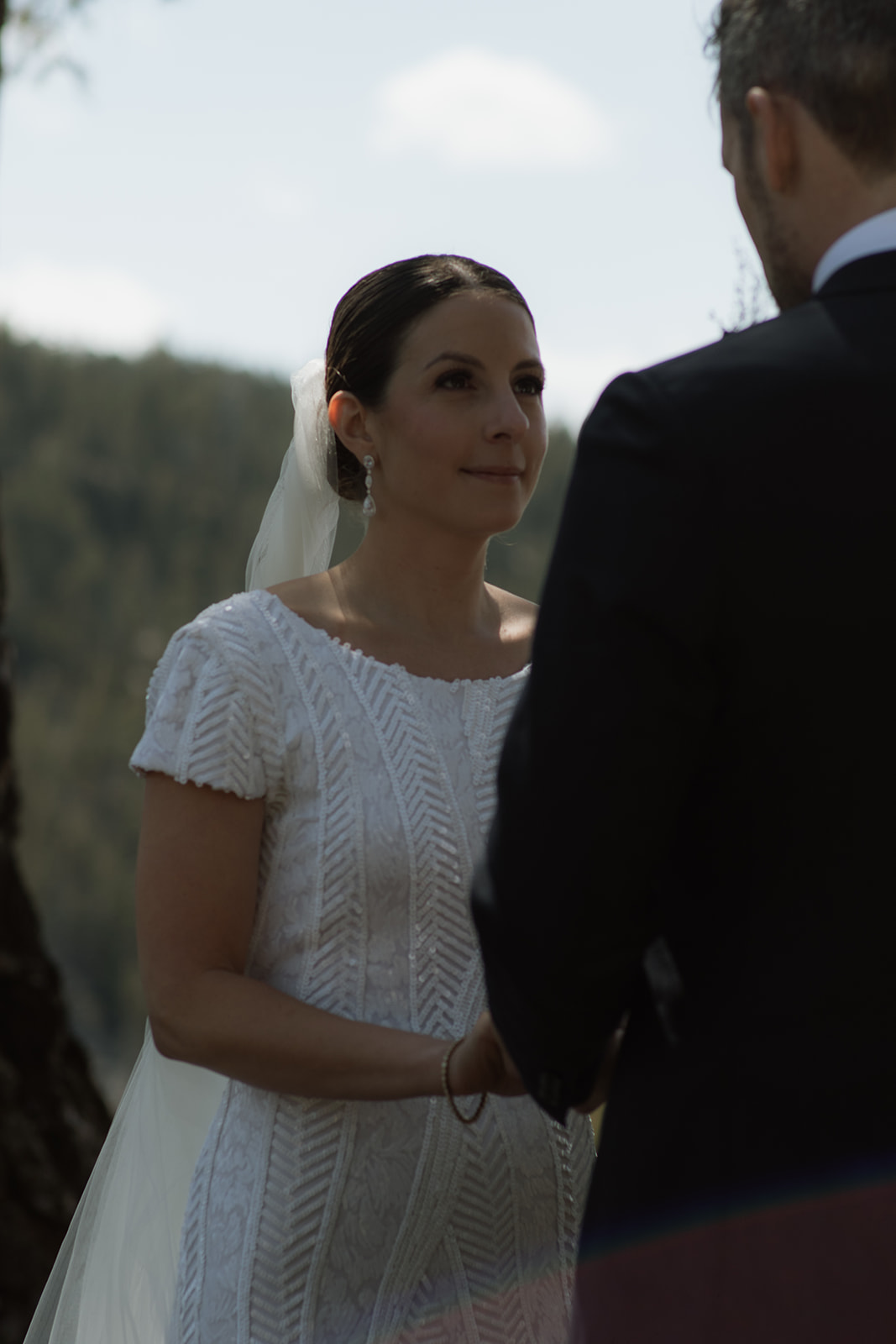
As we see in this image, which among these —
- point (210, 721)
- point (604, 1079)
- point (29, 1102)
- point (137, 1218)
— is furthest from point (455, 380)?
point (29, 1102)

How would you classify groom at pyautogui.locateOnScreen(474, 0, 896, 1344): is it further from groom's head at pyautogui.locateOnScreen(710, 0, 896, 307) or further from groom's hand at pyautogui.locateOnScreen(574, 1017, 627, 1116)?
groom's hand at pyautogui.locateOnScreen(574, 1017, 627, 1116)

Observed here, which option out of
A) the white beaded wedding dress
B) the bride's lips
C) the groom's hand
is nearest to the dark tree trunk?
the white beaded wedding dress

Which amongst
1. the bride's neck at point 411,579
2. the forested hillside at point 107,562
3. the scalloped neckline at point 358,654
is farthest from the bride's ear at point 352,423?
the forested hillside at point 107,562

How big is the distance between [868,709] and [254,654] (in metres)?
1.14

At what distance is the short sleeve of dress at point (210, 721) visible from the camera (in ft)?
6.57

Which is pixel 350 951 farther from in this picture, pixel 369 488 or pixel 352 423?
pixel 352 423

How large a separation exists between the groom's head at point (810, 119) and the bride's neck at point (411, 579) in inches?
43.4

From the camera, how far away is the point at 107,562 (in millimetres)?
20422

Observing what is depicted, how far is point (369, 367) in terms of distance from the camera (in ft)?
7.97

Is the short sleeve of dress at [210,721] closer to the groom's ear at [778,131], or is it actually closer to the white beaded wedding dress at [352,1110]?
the white beaded wedding dress at [352,1110]

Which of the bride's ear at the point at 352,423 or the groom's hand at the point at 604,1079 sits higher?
the bride's ear at the point at 352,423

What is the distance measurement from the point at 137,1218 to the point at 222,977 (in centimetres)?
69

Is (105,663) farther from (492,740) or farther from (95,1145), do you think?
(492,740)

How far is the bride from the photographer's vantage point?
198 cm
